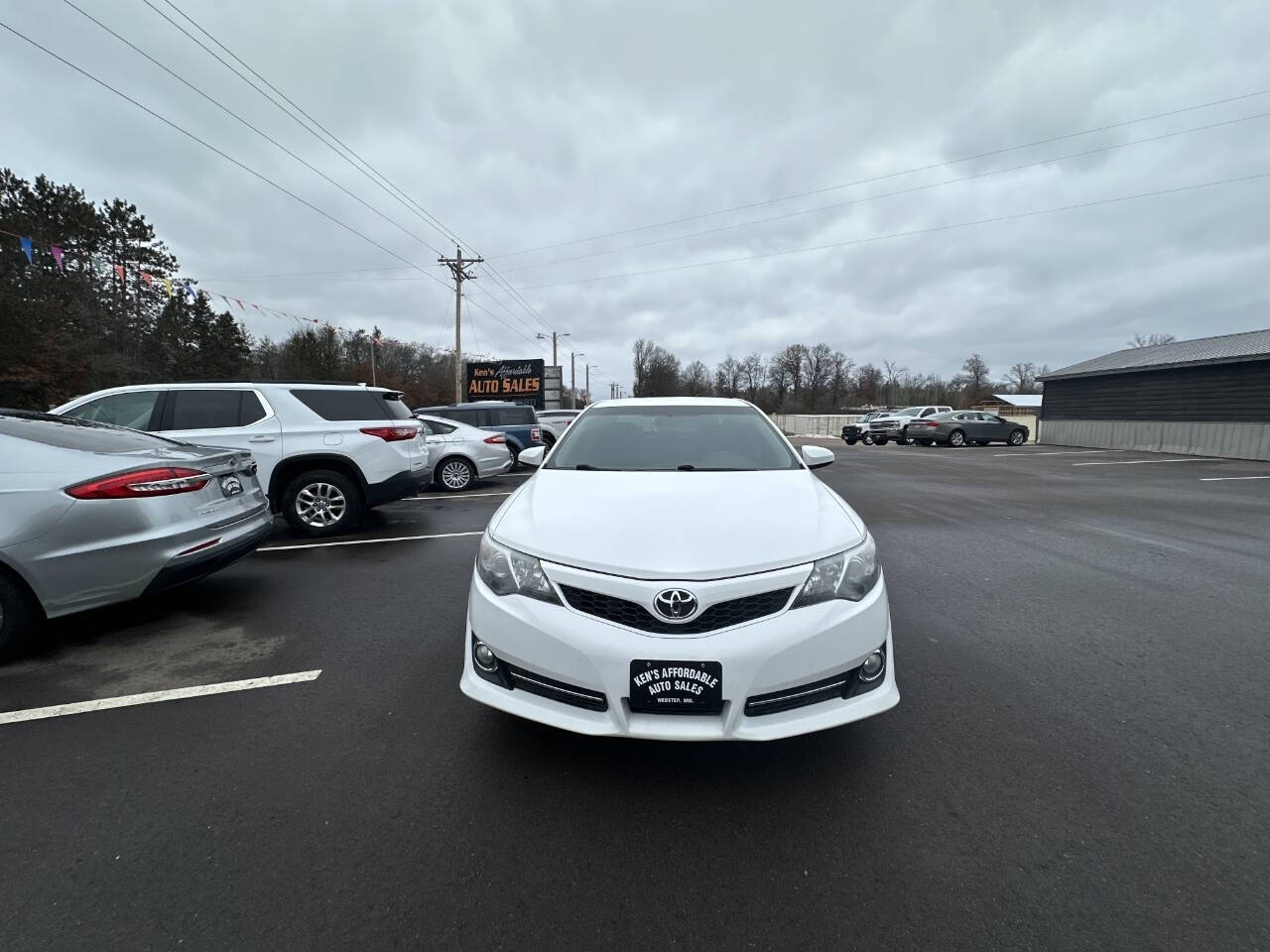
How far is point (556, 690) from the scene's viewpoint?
7.13 feet

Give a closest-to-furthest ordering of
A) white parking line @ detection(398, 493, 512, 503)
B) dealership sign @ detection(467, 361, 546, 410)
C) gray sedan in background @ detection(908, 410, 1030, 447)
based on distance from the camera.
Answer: white parking line @ detection(398, 493, 512, 503) → gray sedan in background @ detection(908, 410, 1030, 447) → dealership sign @ detection(467, 361, 546, 410)

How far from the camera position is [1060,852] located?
1.92m

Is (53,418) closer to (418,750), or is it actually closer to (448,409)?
(418,750)

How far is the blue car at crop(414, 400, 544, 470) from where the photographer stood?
43.4 feet

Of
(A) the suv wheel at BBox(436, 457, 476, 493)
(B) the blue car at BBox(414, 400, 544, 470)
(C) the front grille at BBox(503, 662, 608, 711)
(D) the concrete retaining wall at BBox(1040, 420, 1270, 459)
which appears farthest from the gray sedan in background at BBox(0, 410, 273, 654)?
(D) the concrete retaining wall at BBox(1040, 420, 1270, 459)

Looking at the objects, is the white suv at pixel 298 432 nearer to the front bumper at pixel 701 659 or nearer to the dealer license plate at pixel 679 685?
the front bumper at pixel 701 659

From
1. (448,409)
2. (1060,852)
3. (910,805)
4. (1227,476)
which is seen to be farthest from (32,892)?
(1227,476)

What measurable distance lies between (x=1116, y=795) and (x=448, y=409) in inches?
509

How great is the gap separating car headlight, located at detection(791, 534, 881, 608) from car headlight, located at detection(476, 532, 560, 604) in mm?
981

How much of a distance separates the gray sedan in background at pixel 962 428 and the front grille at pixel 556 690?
92.6ft

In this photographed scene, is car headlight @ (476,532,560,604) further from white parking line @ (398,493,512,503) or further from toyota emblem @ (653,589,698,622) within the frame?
white parking line @ (398,493,512,503)

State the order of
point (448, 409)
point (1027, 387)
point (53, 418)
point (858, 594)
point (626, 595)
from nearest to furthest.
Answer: point (626, 595) < point (858, 594) < point (53, 418) < point (448, 409) < point (1027, 387)

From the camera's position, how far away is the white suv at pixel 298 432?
6207 millimetres

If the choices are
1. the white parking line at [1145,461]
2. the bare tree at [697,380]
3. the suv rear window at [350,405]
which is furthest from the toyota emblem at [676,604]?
the bare tree at [697,380]
